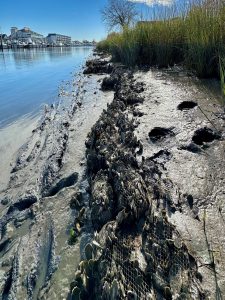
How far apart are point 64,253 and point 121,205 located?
2.04ft

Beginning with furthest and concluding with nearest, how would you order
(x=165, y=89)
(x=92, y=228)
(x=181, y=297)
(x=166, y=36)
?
(x=166, y=36)
(x=165, y=89)
(x=92, y=228)
(x=181, y=297)

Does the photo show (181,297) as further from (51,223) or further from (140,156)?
(140,156)

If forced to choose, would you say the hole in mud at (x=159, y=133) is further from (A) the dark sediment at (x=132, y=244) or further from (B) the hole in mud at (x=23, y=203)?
(B) the hole in mud at (x=23, y=203)

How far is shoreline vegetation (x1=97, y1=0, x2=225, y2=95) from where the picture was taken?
20.7 ft

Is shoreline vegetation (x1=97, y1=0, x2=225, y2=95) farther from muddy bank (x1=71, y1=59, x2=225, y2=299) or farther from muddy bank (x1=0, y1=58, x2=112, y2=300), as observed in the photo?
muddy bank (x1=0, y1=58, x2=112, y2=300)

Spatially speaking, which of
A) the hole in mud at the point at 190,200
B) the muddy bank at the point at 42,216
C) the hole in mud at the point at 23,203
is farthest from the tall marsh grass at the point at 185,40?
→ the hole in mud at the point at 23,203

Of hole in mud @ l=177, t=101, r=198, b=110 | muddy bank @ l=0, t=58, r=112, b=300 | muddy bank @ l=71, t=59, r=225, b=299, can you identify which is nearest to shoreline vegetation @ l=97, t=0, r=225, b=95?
hole in mud @ l=177, t=101, r=198, b=110

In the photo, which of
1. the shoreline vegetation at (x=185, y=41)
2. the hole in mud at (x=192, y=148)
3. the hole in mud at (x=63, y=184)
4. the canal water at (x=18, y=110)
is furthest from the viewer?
the shoreline vegetation at (x=185, y=41)

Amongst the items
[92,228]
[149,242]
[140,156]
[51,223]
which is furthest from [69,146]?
[149,242]

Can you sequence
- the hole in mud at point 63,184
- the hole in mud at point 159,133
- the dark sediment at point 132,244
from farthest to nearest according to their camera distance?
the hole in mud at point 159,133 → the hole in mud at point 63,184 → the dark sediment at point 132,244

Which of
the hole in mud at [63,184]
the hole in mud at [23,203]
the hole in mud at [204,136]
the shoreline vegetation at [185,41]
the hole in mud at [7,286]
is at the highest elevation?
Result: the shoreline vegetation at [185,41]

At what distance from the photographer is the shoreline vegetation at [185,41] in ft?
20.7

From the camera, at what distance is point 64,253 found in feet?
8.00

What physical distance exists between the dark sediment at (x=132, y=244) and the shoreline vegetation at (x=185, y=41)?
2.23m
